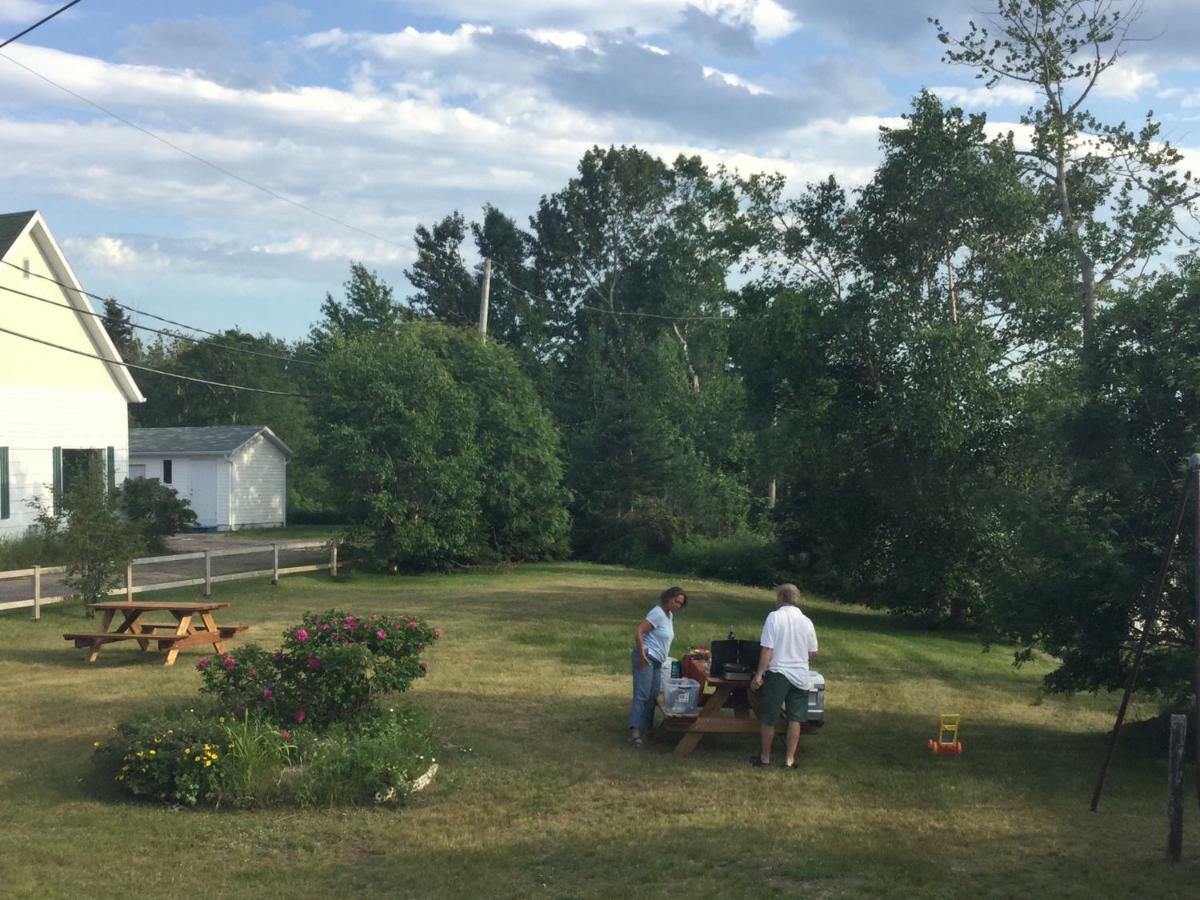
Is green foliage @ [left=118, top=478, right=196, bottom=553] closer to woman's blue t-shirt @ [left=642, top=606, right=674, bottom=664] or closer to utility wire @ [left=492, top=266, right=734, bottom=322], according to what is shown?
utility wire @ [left=492, top=266, right=734, bottom=322]

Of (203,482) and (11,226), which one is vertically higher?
(11,226)

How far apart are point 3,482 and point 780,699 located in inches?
859

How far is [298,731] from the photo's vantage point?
9.44 m

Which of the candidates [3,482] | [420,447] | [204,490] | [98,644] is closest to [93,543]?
[98,644]

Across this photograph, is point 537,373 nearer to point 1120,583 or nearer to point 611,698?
point 611,698

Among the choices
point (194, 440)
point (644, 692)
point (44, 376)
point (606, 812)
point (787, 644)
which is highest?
point (44, 376)

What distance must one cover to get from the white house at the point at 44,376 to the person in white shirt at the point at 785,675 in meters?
20.5

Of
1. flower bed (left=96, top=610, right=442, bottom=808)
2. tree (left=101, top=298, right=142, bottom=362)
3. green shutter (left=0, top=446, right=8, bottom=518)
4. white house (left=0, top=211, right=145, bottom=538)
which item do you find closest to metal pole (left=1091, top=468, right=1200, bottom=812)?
flower bed (left=96, top=610, right=442, bottom=808)

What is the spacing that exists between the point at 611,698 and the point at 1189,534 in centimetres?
596

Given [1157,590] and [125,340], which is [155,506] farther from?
[125,340]

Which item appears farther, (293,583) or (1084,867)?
(293,583)

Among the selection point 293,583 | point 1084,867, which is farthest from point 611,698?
point 293,583

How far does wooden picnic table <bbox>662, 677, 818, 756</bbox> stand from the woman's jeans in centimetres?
24

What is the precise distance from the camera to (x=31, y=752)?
32.7ft
